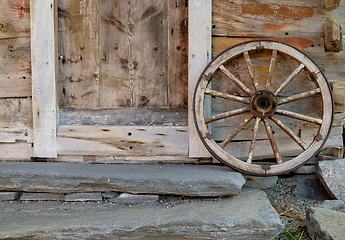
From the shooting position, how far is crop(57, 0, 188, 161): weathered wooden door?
255 cm

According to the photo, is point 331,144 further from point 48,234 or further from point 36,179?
point 36,179

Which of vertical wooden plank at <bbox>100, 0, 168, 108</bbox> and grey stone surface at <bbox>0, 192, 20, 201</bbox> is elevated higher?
vertical wooden plank at <bbox>100, 0, 168, 108</bbox>

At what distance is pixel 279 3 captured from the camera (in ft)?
8.20

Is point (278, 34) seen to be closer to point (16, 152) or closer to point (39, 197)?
point (39, 197)

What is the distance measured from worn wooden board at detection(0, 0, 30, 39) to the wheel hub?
2405 millimetres

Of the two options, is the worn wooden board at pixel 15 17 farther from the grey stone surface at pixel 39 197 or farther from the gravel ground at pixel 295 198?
the gravel ground at pixel 295 198

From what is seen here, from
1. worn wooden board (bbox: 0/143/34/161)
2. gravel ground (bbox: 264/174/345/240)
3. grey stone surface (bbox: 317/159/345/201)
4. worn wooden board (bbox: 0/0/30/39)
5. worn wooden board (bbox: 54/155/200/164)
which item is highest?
worn wooden board (bbox: 0/0/30/39)

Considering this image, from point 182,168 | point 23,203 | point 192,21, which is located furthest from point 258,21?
point 23,203

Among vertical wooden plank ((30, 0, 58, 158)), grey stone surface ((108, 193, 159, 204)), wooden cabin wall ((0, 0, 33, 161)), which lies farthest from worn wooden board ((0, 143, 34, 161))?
grey stone surface ((108, 193, 159, 204))

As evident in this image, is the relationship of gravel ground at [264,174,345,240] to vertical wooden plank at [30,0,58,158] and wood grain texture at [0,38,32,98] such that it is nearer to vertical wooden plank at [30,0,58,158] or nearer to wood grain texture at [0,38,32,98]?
vertical wooden plank at [30,0,58,158]

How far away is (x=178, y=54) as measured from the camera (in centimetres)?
262

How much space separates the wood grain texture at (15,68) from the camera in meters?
2.60

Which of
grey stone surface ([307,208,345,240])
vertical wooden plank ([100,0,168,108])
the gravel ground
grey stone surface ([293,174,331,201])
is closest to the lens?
grey stone surface ([307,208,345,240])

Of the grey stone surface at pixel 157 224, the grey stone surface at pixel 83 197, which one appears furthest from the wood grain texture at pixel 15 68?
the grey stone surface at pixel 157 224
